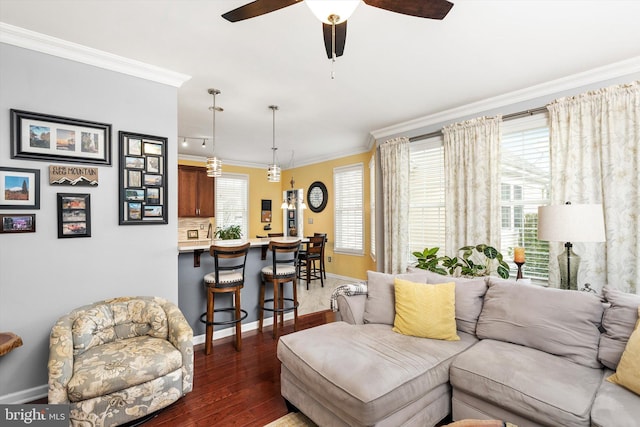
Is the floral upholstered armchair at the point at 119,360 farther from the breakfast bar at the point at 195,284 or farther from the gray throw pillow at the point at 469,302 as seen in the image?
the gray throw pillow at the point at 469,302

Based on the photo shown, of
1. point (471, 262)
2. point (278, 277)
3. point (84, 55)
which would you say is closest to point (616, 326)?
point (471, 262)

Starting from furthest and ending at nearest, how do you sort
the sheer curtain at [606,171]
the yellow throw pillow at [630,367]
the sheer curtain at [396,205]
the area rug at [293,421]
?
the sheer curtain at [396,205]
the sheer curtain at [606,171]
the area rug at [293,421]
the yellow throw pillow at [630,367]

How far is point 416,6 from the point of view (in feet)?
4.88

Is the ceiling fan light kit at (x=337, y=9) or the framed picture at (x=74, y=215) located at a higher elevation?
the ceiling fan light kit at (x=337, y=9)

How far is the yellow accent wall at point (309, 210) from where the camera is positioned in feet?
20.5

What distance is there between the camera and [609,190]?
284cm

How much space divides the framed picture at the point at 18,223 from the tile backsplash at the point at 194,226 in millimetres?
4417

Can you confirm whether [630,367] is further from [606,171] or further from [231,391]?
[231,391]

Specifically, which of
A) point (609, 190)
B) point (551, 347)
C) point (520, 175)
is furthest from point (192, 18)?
point (609, 190)

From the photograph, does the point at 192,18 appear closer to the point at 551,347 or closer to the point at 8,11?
the point at 8,11

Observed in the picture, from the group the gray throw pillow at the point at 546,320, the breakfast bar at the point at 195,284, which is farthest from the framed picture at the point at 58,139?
the gray throw pillow at the point at 546,320

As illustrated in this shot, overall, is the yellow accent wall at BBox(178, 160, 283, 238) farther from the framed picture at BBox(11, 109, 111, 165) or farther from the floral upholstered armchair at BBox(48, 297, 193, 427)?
the floral upholstered armchair at BBox(48, 297, 193, 427)

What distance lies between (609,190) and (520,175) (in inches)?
31.2

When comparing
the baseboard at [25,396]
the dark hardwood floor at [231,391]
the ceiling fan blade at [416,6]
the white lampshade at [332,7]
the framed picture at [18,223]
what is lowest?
the dark hardwood floor at [231,391]
